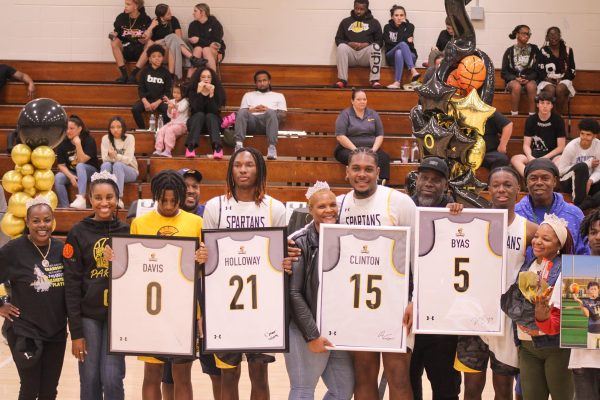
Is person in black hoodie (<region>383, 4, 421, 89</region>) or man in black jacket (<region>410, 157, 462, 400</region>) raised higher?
person in black hoodie (<region>383, 4, 421, 89</region>)

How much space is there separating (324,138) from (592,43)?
16.1ft

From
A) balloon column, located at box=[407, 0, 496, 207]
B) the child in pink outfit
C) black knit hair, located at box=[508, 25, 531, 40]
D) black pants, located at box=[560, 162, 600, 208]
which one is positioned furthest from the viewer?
black knit hair, located at box=[508, 25, 531, 40]

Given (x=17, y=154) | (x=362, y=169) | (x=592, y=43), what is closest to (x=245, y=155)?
(x=362, y=169)

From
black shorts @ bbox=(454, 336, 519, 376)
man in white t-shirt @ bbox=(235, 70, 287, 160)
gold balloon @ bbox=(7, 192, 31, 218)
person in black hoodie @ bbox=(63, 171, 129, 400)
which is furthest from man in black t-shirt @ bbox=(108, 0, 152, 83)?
black shorts @ bbox=(454, 336, 519, 376)

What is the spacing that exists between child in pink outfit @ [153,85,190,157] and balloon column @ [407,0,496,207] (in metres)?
6.03

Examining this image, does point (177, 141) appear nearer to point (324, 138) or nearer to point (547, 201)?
point (324, 138)

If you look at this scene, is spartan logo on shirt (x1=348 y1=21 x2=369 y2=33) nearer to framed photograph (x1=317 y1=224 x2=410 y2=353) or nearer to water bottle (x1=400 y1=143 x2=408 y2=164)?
water bottle (x1=400 y1=143 x2=408 y2=164)

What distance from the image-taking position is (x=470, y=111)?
5570mm

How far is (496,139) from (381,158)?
143 centimetres

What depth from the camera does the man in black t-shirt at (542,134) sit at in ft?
35.6

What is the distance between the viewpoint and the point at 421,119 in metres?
5.68

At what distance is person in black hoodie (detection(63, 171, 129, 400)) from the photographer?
4777 millimetres

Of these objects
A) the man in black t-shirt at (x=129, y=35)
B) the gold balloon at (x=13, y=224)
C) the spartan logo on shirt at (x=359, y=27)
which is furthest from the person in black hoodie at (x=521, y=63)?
the gold balloon at (x=13, y=224)

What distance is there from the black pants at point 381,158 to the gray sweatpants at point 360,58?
7.07ft
